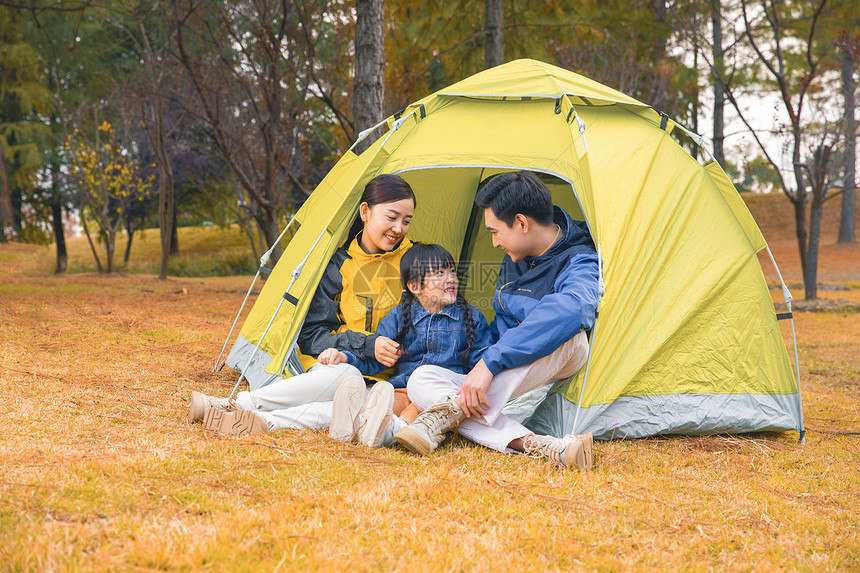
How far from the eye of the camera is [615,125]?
3533mm

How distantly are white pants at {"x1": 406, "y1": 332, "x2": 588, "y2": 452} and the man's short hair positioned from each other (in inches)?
24.5

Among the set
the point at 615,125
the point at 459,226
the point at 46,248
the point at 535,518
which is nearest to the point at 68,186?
the point at 46,248

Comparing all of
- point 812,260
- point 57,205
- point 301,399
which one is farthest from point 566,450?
point 57,205

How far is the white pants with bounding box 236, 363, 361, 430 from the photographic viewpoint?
2957 mm

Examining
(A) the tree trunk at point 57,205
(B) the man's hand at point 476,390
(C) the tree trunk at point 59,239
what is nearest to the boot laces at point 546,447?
(B) the man's hand at point 476,390

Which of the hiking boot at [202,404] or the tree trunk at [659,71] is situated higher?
the tree trunk at [659,71]

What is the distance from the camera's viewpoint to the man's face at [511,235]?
3131 millimetres

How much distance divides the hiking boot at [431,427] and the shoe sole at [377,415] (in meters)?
0.09

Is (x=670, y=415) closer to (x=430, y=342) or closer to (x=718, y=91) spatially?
(x=430, y=342)

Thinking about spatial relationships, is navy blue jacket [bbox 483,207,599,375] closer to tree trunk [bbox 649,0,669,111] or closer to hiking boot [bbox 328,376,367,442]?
hiking boot [bbox 328,376,367,442]

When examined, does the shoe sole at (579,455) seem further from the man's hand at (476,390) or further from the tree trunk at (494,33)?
the tree trunk at (494,33)

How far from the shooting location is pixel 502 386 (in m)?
2.73

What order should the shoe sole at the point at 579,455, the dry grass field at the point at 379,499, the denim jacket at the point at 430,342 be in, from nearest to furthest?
1. the dry grass field at the point at 379,499
2. the shoe sole at the point at 579,455
3. the denim jacket at the point at 430,342

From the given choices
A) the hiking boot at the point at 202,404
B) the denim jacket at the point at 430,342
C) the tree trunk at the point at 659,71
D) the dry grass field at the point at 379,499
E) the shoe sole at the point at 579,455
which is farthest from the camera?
the tree trunk at the point at 659,71
